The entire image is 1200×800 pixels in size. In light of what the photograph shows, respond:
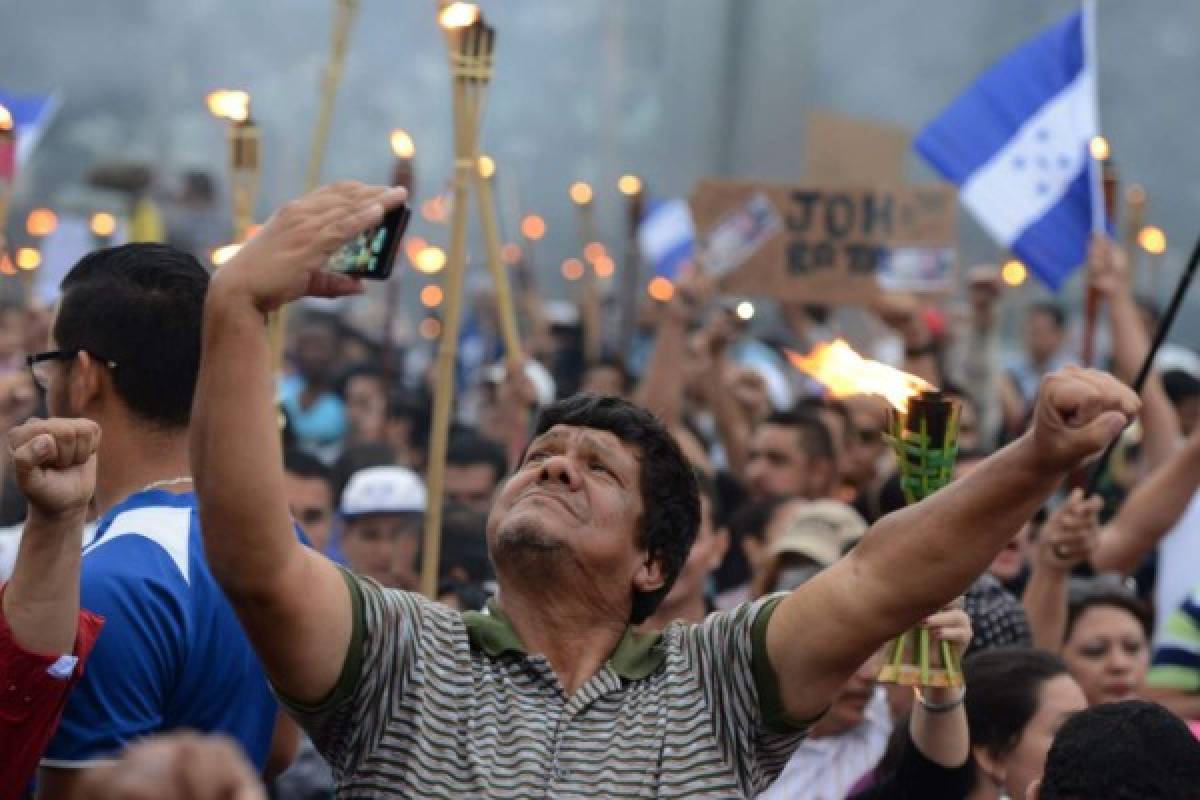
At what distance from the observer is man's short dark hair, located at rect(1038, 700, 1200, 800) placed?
3268mm

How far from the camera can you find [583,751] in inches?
127

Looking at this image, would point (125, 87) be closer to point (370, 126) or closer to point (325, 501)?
point (370, 126)

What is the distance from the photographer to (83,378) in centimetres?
369

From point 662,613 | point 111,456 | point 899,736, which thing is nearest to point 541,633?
point 111,456

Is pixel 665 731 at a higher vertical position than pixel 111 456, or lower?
lower

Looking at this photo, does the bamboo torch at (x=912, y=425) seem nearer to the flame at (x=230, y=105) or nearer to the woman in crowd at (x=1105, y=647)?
the woman in crowd at (x=1105, y=647)

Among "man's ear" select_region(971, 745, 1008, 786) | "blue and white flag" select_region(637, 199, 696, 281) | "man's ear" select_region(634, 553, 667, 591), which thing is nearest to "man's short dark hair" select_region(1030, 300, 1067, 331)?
"blue and white flag" select_region(637, 199, 696, 281)

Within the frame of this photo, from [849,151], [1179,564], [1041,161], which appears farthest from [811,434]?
[849,151]

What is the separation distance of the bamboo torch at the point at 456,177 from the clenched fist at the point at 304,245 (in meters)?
2.39

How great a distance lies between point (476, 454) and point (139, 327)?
195 inches

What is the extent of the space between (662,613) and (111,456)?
209cm

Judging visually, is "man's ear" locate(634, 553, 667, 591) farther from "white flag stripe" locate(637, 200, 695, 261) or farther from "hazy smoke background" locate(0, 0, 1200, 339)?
"hazy smoke background" locate(0, 0, 1200, 339)

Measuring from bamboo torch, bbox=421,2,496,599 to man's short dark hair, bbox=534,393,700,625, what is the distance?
1893 millimetres

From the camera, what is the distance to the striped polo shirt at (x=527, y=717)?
3.20 m
